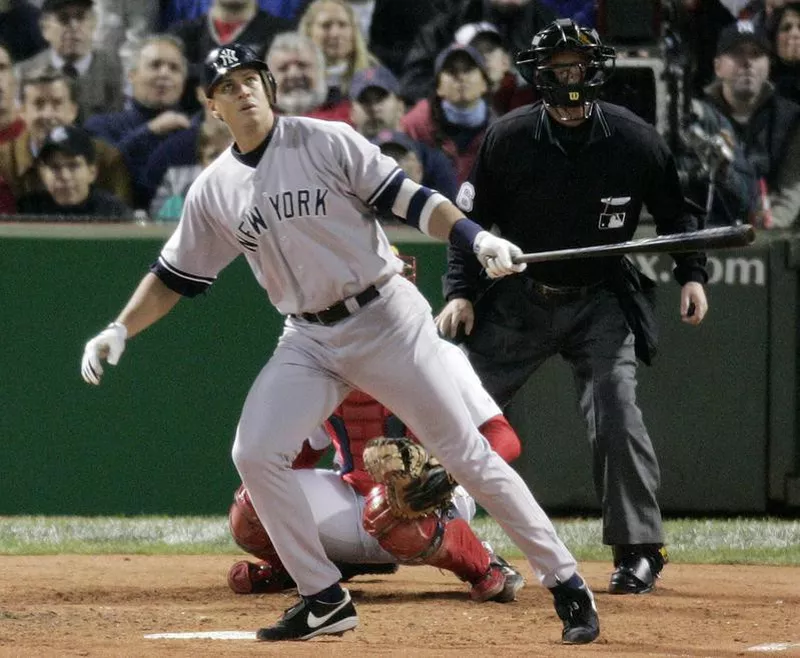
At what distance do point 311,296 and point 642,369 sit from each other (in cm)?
352

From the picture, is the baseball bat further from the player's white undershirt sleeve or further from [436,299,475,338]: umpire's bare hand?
[436,299,475,338]: umpire's bare hand

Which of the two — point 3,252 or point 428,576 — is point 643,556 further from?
point 3,252

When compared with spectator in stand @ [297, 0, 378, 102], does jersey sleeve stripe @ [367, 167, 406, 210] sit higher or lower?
lower

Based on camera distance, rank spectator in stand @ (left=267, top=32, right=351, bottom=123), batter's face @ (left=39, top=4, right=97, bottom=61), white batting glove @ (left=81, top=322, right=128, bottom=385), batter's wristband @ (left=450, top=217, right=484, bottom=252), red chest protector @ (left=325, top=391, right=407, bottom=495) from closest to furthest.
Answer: batter's wristband @ (left=450, top=217, right=484, bottom=252), white batting glove @ (left=81, top=322, right=128, bottom=385), red chest protector @ (left=325, top=391, right=407, bottom=495), spectator in stand @ (left=267, top=32, right=351, bottom=123), batter's face @ (left=39, top=4, right=97, bottom=61)

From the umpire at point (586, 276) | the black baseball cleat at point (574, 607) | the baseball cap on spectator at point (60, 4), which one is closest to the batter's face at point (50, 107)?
the baseball cap on spectator at point (60, 4)

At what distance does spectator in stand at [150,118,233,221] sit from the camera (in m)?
9.18

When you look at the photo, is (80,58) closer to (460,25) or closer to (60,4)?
(60,4)

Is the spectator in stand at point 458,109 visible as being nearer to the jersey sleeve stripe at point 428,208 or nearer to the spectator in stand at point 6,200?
the spectator in stand at point 6,200

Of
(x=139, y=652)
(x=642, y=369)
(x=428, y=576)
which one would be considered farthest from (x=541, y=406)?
(x=139, y=652)

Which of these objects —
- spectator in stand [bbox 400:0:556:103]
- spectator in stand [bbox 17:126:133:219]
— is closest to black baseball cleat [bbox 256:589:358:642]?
spectator in stand [bbox 17:126:133:219]

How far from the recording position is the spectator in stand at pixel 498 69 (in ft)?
30.3

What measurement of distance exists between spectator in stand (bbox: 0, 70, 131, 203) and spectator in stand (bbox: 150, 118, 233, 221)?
20 cm

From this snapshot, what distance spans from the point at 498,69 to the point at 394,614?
500cm

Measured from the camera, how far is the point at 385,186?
4.38m
